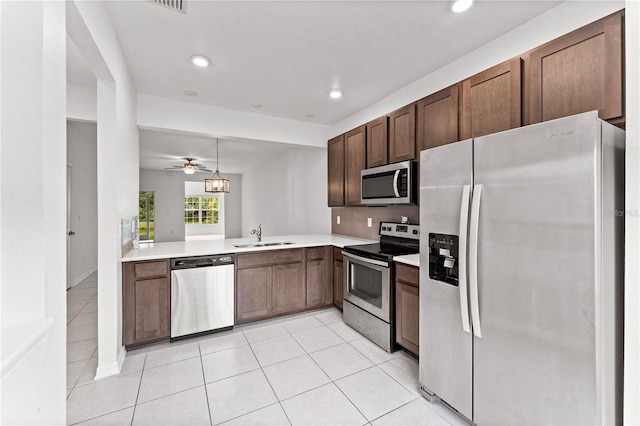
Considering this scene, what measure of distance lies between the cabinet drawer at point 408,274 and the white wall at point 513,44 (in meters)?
1.69

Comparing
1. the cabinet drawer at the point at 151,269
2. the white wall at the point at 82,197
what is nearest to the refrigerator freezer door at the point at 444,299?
the cabinet drawer at the point at 151,269

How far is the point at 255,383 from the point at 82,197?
4951mm

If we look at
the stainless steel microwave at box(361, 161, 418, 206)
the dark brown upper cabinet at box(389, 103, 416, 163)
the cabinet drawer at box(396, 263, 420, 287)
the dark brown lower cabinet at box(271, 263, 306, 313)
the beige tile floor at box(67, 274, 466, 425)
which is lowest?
the beige tile floor at box(67, 274, 466, 425)

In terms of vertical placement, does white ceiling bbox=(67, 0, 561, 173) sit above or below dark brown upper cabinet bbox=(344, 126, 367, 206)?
above

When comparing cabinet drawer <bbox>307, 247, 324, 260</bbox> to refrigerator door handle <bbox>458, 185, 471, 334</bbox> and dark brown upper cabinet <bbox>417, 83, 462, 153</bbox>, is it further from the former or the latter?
refrigerator door handle <bbox>458, 185, 471, 334</bbox>

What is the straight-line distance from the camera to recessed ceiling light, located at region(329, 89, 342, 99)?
10.3 ft

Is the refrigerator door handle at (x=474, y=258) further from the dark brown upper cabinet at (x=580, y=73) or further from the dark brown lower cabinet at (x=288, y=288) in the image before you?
the dark brown lower cabinet at (x=288, y=288)

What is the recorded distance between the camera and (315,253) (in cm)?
352

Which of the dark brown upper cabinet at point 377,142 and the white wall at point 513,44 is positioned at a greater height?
the white wall at point 513,44

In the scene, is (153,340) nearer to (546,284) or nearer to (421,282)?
(421,282)

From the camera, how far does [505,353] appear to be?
1.47 m

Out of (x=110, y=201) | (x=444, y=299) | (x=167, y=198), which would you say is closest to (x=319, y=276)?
(x=444, y=299)

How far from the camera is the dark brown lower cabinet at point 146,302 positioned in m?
2.52
